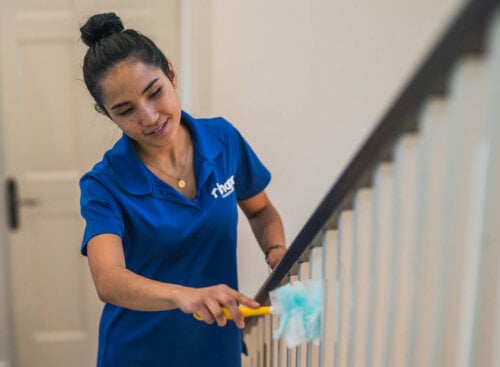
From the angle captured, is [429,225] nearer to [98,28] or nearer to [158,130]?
[158,130]

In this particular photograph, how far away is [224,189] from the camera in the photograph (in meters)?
1.38

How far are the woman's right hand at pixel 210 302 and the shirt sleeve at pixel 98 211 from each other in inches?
11.4

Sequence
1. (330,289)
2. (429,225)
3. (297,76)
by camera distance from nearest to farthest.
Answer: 1. (429,225)
2. (330,289)
3. (297,76)

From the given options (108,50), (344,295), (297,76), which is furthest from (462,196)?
(297,76)

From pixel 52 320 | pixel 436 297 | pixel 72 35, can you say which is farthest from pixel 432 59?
pixel 52 320

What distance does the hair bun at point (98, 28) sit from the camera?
1271mm

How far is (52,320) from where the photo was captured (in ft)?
8.57

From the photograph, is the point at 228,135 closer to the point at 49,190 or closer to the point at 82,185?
the point at 82,185

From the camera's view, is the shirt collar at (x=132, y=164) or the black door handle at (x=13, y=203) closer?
the shirt collar at (x=132, y=164)

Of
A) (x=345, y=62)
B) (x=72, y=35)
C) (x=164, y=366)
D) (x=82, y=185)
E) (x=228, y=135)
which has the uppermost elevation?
(x=72, y=35)

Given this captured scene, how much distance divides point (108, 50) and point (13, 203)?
4.79 feet

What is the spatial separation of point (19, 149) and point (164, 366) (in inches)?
54.9

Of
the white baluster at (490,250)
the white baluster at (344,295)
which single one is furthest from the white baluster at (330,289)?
the white baluster at (490,250)

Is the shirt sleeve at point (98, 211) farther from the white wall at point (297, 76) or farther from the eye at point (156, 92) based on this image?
the white wall at point (297, 76)
